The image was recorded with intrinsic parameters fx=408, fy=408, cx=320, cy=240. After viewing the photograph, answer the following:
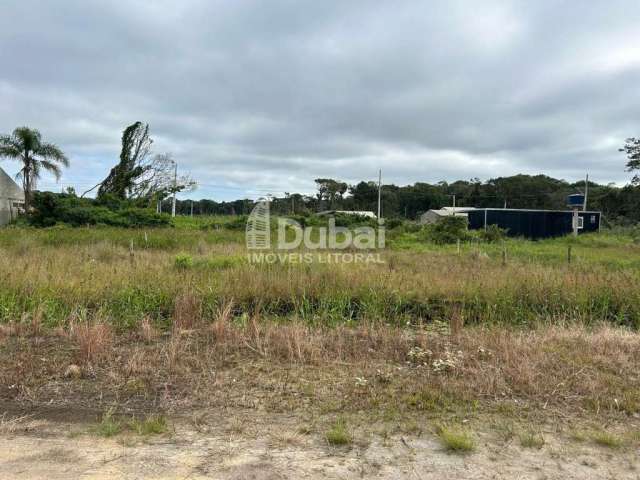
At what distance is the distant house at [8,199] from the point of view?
2825 centimetres

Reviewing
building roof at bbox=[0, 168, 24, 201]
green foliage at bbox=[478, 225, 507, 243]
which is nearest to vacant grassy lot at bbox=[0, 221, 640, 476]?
green foliage at bbox=[478, 225, 507, 243]

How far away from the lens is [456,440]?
2504 millimetres

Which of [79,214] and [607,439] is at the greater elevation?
[79,214]

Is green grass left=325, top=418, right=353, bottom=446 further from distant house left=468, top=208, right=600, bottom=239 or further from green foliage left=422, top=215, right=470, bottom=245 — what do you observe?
distant house left=468, top=208, right=600, bottom=239

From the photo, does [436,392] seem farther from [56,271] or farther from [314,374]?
[56,271]

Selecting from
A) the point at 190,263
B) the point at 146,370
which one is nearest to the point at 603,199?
the point at 190,263

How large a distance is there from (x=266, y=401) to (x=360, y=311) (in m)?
2.88

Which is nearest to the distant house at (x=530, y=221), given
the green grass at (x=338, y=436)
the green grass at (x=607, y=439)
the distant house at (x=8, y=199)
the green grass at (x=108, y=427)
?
the green grass at (x=607, y=439)

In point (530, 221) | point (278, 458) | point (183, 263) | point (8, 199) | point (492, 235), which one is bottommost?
point (278, 458)

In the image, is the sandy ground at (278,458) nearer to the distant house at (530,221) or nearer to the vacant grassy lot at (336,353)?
the vacant grassy lot at (336,353)

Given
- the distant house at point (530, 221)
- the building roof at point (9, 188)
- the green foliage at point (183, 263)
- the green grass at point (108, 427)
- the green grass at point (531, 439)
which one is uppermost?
the building roof at point (9, 188)

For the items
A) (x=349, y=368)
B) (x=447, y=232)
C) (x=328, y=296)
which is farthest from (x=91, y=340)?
(x=447, y=232)

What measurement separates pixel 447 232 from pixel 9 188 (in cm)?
3039

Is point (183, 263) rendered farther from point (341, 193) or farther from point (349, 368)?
point (341, 193)
